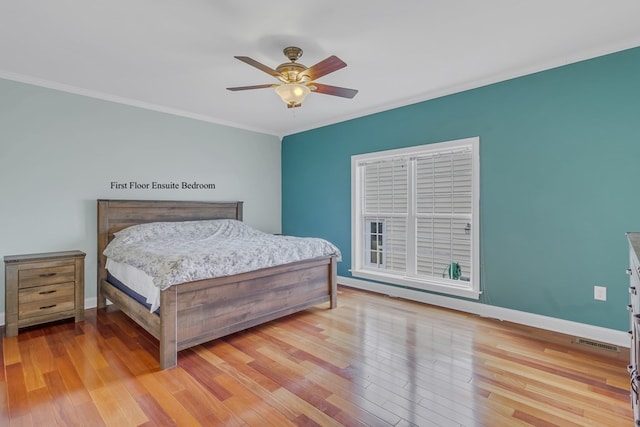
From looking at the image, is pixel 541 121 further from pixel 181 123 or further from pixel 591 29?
pixel 181 123

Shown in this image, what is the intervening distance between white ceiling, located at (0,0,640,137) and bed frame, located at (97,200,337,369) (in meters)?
1.44

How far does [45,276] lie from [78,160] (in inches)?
51.5

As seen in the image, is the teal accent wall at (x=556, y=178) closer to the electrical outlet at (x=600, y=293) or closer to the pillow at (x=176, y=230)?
the electrical outlet at (x=600, y=293)

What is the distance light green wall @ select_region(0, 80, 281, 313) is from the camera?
3.21 metres

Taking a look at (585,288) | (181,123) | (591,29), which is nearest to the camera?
(591,29)

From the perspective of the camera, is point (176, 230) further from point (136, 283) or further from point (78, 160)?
point (78, 160)

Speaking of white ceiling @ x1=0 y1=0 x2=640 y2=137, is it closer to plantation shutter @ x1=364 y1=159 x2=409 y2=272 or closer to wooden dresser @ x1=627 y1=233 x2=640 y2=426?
plantation shutter @ x1=364 y1=159 x2=409 y2=272

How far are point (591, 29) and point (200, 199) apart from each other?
4.53m

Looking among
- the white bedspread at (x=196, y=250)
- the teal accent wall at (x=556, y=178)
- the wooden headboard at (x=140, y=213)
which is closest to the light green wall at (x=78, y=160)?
the wooden headboard at (x=140, y=213)

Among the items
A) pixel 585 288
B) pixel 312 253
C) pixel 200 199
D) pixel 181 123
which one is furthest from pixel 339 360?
pixel 181 123

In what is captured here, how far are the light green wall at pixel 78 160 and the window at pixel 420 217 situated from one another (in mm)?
2269

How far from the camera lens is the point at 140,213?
13.0 ft

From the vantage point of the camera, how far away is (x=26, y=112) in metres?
3.27

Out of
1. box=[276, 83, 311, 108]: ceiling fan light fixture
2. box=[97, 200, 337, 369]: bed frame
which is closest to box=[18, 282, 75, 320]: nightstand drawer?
box=[97, 200, 337, 369]: bed frame
